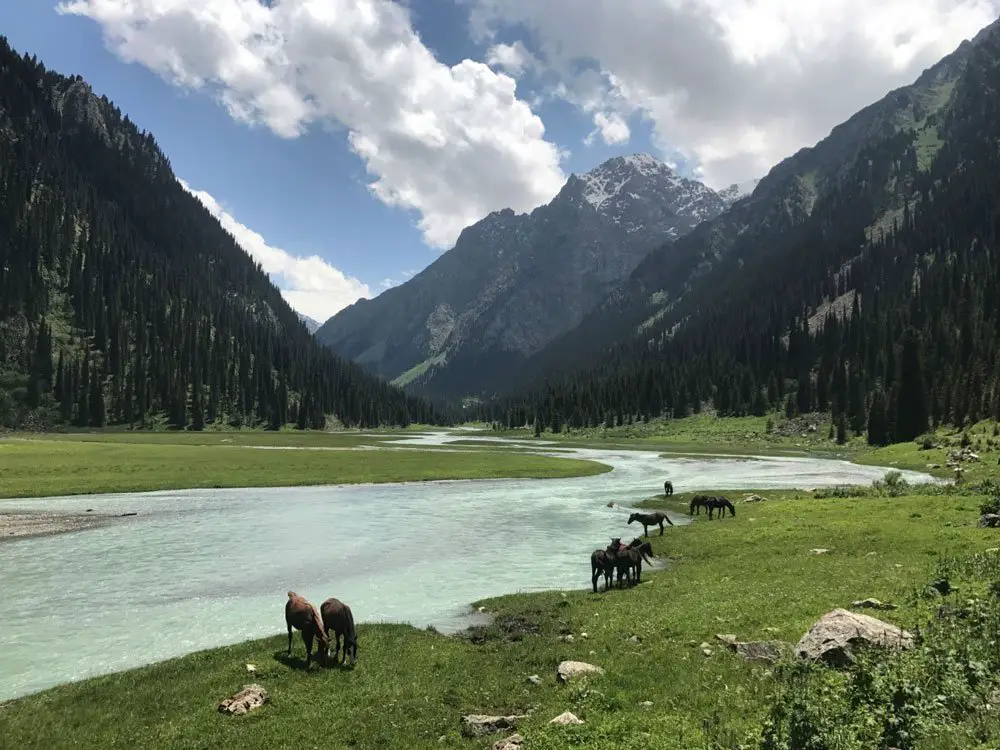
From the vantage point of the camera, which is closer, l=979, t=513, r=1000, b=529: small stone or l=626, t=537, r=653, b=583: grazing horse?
l=979, t=513, r=1000, b=529: small stone

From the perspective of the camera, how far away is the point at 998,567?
17750 millimetres

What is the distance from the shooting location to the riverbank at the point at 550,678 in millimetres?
12006

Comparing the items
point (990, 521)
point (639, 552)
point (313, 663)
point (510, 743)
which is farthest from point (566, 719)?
point (990, 521)

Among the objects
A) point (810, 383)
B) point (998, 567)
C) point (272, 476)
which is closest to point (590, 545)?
point (998, 567)

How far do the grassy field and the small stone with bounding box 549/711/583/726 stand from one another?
202 feet

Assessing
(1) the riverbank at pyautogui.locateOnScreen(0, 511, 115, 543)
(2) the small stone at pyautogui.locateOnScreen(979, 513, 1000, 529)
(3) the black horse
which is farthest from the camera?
(1) the riverbank at pyautogui.locateOnScreen(0, 511, 115, 543)

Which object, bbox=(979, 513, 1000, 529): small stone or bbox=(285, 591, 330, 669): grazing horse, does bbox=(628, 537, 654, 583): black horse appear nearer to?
bbox=(285, 591, 330, 669): grazing horse

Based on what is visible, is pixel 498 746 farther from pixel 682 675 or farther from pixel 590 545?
pixel 590 545

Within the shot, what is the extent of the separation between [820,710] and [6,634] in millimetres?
26561

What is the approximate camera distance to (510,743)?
1160 cm

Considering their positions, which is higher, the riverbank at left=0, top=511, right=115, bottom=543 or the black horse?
the black horse

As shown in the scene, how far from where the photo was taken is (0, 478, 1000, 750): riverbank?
12.0 m

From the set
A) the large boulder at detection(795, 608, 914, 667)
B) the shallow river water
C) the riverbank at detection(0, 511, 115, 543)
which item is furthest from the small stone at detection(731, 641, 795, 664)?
the riverbank at detection(0, 511, 115, 543)

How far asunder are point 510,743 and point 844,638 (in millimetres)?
7991
